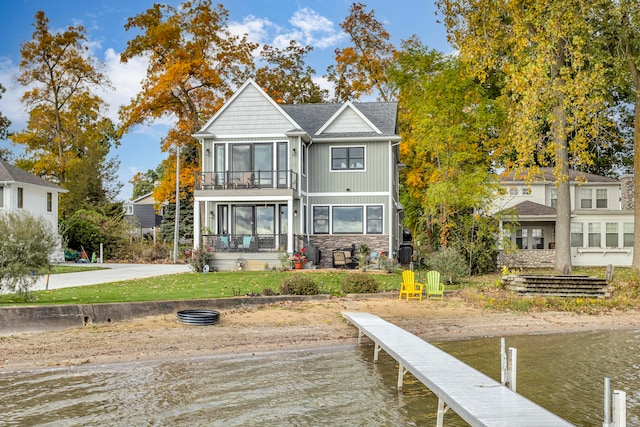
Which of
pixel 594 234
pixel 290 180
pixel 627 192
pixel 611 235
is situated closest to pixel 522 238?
pixel 594 234

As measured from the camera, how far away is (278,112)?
30828mm

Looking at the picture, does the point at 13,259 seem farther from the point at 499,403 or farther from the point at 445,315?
the point at 499,403

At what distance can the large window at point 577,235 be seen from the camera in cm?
3509

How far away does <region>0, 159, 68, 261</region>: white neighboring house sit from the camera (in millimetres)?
36062

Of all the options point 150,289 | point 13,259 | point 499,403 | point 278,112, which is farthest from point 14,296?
point 278,112

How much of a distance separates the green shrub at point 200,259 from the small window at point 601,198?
83.2 feet

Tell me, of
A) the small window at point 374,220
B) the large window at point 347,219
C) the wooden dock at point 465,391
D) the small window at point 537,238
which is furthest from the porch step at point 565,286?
the small window at point 537,238

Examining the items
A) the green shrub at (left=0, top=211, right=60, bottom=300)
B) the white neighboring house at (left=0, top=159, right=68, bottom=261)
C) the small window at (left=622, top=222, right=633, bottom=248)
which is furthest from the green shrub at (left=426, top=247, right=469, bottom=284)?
the white neighboring house at (left=0, top=159, right=68, bottom=261)

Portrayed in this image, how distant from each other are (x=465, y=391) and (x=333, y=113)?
26.8 meters

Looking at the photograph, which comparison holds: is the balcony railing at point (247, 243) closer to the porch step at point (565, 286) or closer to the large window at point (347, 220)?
the large window at point (347, 220)

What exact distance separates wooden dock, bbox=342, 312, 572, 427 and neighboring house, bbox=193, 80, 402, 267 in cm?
1842

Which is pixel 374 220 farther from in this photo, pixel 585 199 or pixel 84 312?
pixel 84 312

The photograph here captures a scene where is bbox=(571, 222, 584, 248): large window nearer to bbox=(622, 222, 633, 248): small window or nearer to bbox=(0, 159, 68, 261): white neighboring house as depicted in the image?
bbox=(622, 222, 633, 248): small window

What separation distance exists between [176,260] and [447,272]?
19.1 metres
